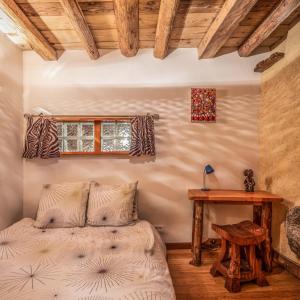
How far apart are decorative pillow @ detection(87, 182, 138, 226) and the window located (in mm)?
559

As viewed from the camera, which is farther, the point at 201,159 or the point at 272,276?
the point at 201,159

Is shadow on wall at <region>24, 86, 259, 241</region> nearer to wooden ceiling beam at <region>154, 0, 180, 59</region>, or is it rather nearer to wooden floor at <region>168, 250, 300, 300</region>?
wooden ceiling beam at <region>154, 0, 180, 59</region>

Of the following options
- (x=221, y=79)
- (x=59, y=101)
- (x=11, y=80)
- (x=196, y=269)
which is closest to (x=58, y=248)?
(x=196, y=269)

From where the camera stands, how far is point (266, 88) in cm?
278

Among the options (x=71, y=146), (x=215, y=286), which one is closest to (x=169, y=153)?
(x=71, y=146)

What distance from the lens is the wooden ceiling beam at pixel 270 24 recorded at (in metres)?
1.85

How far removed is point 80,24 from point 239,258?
2461mm

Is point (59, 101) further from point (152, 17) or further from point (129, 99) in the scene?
point (152, 17)

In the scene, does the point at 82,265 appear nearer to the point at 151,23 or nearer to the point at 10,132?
the point at 10,132

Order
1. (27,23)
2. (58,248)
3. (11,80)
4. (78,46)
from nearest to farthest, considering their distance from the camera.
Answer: (58,248)
(27,23)
(11,80)
(78,46)

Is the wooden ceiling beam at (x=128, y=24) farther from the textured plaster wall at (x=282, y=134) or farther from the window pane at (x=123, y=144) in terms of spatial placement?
the textured plaster wall at (x=282, y=134)

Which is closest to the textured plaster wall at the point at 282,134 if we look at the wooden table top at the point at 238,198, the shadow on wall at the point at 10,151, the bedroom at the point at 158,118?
the bedroom at the point at 158,118

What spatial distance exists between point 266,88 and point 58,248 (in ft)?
8.88

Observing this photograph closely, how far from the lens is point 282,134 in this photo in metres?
2.47
